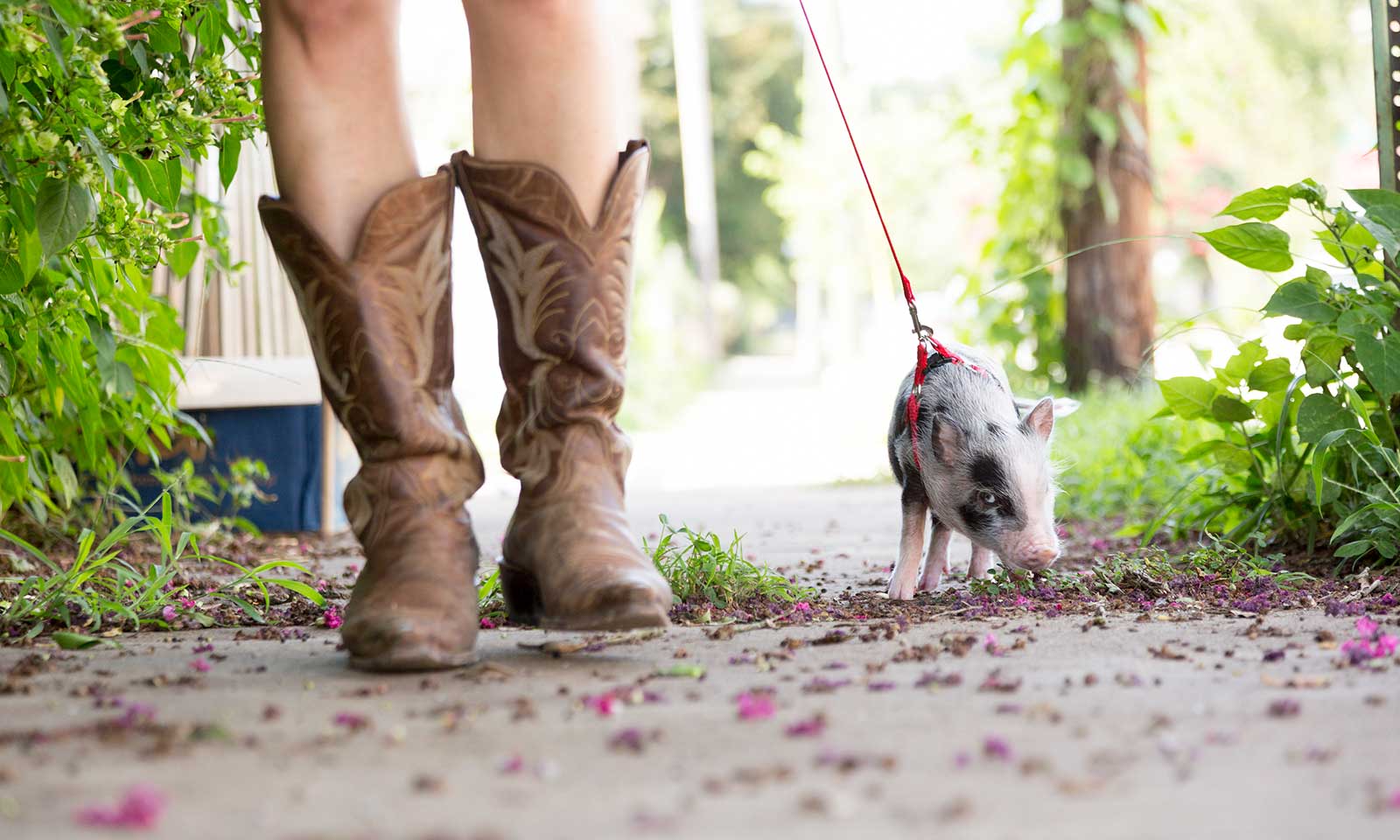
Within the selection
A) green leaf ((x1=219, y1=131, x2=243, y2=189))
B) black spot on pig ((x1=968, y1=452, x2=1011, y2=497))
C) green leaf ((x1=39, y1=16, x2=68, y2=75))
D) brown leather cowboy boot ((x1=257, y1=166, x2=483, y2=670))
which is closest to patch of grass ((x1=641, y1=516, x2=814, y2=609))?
black spot on pig ((x1=968, y1=452, x2=1011, y2=497))

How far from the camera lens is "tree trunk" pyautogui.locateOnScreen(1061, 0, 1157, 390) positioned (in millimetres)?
8211

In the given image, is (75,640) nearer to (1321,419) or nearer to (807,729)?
(807,729)

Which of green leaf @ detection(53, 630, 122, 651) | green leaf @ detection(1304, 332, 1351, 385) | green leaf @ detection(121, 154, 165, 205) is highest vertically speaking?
green leaf @ detection(121, 154, 165, 205)

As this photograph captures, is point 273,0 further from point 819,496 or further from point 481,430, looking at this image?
point 481,430

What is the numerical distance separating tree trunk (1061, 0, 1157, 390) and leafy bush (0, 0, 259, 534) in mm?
6057

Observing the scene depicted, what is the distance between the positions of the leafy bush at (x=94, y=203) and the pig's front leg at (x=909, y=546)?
1667mm

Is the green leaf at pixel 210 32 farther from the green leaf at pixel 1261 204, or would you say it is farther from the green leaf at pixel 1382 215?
the green leaf at pixel 1382 215

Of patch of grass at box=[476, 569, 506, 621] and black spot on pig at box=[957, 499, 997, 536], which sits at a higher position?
black spot on pig at box=[957, 499, 997, 536]

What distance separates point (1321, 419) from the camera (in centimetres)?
297

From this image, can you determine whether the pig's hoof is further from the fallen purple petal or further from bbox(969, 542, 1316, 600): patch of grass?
the fallen purple petal

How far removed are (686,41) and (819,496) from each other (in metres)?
19.5

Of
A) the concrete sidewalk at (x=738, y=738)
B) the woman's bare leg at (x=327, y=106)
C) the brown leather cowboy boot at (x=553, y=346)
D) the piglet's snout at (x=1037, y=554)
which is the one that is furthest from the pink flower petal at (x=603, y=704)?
the piglet's snout at (x=1037, y=554)

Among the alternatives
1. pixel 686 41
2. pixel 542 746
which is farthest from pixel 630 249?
pixel 686 41

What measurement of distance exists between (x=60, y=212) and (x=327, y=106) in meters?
0.46
